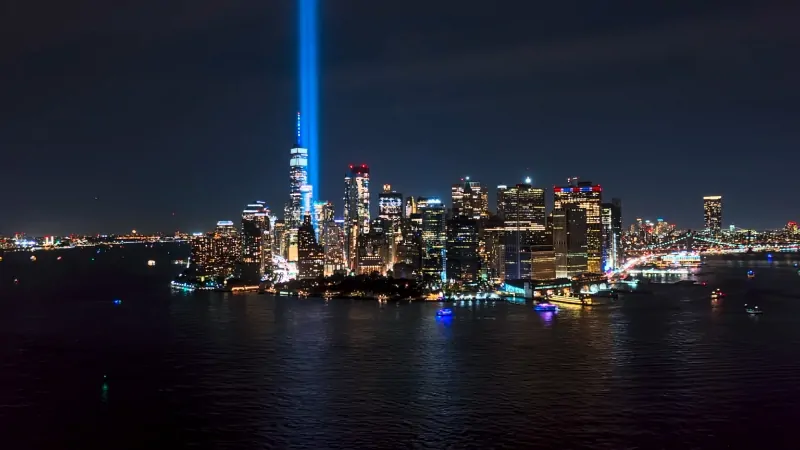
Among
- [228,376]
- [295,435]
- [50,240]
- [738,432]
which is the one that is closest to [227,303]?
[228,376]

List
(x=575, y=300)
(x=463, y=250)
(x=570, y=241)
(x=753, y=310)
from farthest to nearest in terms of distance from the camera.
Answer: (x=570, y=241) < (x=463, y=250) < (x=575, y=300) < (x=753, y=310)

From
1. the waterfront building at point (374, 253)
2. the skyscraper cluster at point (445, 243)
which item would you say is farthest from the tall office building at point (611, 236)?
the waterfront building at point (374, 253)

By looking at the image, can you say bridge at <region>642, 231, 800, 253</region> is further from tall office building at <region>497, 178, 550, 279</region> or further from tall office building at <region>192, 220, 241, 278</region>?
tall office building at <region>192, 220, 241, 278</region>

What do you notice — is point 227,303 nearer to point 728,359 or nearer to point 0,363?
point 0,363

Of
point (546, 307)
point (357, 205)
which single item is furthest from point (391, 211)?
point (546, 307)

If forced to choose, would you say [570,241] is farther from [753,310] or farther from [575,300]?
[753,310]

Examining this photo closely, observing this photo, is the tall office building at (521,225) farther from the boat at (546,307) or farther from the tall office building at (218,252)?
the tall office building at (218,252)
